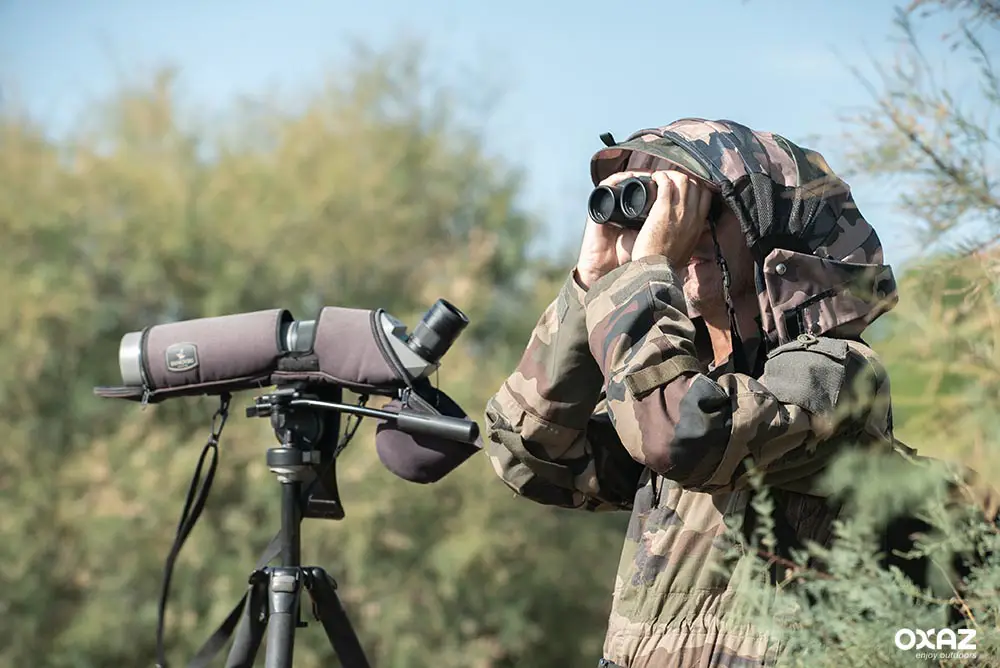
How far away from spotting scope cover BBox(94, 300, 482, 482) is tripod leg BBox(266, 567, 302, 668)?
29 centimetres

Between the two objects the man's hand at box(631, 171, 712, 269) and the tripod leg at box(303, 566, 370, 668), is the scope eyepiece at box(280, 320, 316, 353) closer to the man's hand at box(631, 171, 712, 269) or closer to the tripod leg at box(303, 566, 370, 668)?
the tripod leg at box(303, 566, 370, 668)

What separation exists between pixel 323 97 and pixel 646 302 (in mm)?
8001

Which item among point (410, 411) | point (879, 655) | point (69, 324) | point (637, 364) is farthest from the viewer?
point (69, 324)

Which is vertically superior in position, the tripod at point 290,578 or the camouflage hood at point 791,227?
the camouflage hood at point 791,227

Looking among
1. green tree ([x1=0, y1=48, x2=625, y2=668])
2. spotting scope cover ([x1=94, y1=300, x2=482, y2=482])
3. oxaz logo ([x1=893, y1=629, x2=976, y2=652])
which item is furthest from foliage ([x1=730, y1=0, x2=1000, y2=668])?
green tree ([x1=0, y1=48, x2=625, y2=668])

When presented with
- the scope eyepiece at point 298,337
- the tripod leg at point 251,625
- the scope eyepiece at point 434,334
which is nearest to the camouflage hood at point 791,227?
the scope eyepiece at point 434,334

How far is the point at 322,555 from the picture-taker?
26.9 feet

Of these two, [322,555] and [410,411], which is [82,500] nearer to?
[322,555]

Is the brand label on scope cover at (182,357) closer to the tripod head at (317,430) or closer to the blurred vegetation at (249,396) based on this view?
the tripod head at (317,430)

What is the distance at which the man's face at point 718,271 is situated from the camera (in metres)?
1.97

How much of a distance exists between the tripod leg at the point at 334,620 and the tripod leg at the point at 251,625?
0.10 meters

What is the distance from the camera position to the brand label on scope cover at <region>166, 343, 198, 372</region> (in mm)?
2398

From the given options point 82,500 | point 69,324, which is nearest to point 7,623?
point 82,500

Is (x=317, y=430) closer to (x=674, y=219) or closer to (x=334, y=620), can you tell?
(x=334, y=620)
